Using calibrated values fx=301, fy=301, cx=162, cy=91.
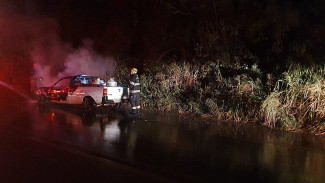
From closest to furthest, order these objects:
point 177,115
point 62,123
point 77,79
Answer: point 62,123, point 177,115, point 77,79

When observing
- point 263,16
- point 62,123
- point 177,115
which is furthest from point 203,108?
point 62,123

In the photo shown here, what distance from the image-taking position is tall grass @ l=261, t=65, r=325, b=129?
30.1ft

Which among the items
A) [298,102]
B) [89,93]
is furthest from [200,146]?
[89,93]

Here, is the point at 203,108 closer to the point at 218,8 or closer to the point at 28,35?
the point at 218,8

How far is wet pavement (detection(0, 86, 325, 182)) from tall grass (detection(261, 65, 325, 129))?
0.70 meters

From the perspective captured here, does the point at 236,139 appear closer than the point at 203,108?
Yes

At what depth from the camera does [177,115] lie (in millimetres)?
11633

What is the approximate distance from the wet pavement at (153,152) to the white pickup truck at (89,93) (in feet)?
5.47

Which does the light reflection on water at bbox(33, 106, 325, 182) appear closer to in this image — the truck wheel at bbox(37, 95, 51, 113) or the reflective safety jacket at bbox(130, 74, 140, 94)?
A: the reflective safety jacket at bbox(130, 74, 140, 94)

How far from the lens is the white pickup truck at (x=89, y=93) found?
36.7ft

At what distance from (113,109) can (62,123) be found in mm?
2880

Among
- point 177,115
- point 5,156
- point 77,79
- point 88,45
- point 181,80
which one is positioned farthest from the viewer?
point 88,45

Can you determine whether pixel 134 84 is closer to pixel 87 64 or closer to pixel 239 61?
pixel 239 61

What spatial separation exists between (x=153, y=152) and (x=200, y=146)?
122 centimetres
